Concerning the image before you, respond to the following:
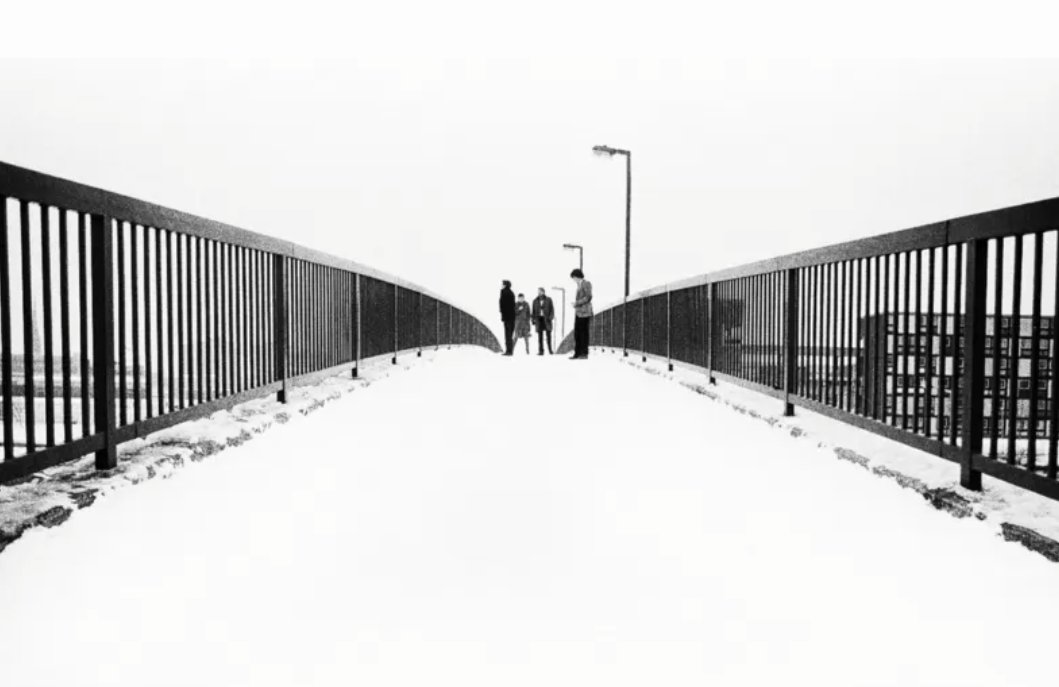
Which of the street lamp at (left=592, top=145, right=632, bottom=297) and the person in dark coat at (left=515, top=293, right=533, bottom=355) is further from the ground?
the street lamp at (left=592, top=145, right=632, bottom=297)

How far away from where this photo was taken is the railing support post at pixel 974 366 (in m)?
3.88

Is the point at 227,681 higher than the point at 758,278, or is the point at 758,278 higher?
the point at 758,278

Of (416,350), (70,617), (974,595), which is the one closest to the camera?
(70,617)

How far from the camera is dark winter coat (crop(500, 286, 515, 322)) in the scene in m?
18.8

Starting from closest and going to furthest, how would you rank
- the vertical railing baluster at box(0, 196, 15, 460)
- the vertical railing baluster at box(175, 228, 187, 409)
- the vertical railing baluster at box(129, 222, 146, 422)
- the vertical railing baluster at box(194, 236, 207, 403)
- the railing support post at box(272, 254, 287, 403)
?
1. the vertical railing baluster at box(0, 196, 15, 460)
2. the vertical railing baluster at box(129, 222, 146, 422)
3. the vertical railing baluster at box(175, 228, 187, 409)
4. the vertical railing baluster at box(194, 236, 207, 403)
5. the railing support post at box(272, 254, 287, 403)

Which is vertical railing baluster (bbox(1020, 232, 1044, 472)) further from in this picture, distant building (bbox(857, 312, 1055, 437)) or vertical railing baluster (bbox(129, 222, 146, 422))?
vertical railing baluster (bbox(129, 222, 146, 422))

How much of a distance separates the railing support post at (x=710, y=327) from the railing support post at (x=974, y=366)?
213 inches

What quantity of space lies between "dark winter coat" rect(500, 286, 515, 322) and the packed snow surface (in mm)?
14138

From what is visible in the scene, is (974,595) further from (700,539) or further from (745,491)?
(745,491)

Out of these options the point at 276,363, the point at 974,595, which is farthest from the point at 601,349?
the point at 974,595

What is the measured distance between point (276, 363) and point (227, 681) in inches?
206

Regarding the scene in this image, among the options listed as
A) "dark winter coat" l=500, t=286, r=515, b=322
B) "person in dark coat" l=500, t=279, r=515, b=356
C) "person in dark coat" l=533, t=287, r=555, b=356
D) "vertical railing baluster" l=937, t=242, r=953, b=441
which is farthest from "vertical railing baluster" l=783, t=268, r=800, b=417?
"person in dark coat" l=533, t=287, r=555, b=356

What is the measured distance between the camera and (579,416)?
661cm

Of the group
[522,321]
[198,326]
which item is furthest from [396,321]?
[522,321]
